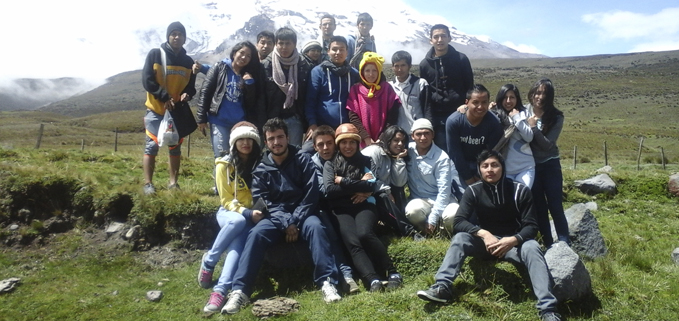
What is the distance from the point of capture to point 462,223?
505 cm

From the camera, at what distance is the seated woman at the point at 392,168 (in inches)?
244

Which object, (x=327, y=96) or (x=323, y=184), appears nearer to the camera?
(x=323, y=184)

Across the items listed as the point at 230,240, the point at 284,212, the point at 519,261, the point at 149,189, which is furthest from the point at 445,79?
the point at 149,189

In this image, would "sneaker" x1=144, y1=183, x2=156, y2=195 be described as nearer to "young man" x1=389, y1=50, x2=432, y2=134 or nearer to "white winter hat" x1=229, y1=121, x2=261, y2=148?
"white winter hat" x1=229, y1=121, x2=261, y2=148

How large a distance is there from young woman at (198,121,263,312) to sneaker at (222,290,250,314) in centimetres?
23

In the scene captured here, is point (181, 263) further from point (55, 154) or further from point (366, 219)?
point (55, 154)

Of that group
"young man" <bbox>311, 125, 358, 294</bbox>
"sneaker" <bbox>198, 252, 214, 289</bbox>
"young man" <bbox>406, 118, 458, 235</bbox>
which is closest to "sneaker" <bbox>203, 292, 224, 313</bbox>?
"sneaker" <bbox>198, 252, 214, 289</bbox>

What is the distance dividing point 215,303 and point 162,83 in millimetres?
3875

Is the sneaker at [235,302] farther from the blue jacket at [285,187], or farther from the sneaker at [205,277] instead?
the blue jacket at [285,187]

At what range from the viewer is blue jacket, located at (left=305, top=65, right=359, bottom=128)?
688 centimetres

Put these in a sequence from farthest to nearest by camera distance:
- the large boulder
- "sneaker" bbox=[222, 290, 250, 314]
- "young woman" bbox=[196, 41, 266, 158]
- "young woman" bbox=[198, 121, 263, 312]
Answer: "young woman" bbox=[196, 41, 266, 158], the large boulder, "young woman" bbox=[198, 121, 263, 312], "sneaker" bbox=[222, 290, 250, 314]

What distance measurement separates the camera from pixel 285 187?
574 cm

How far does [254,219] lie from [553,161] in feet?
13.3

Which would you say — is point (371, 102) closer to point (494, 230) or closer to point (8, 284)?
point (494, 230)
